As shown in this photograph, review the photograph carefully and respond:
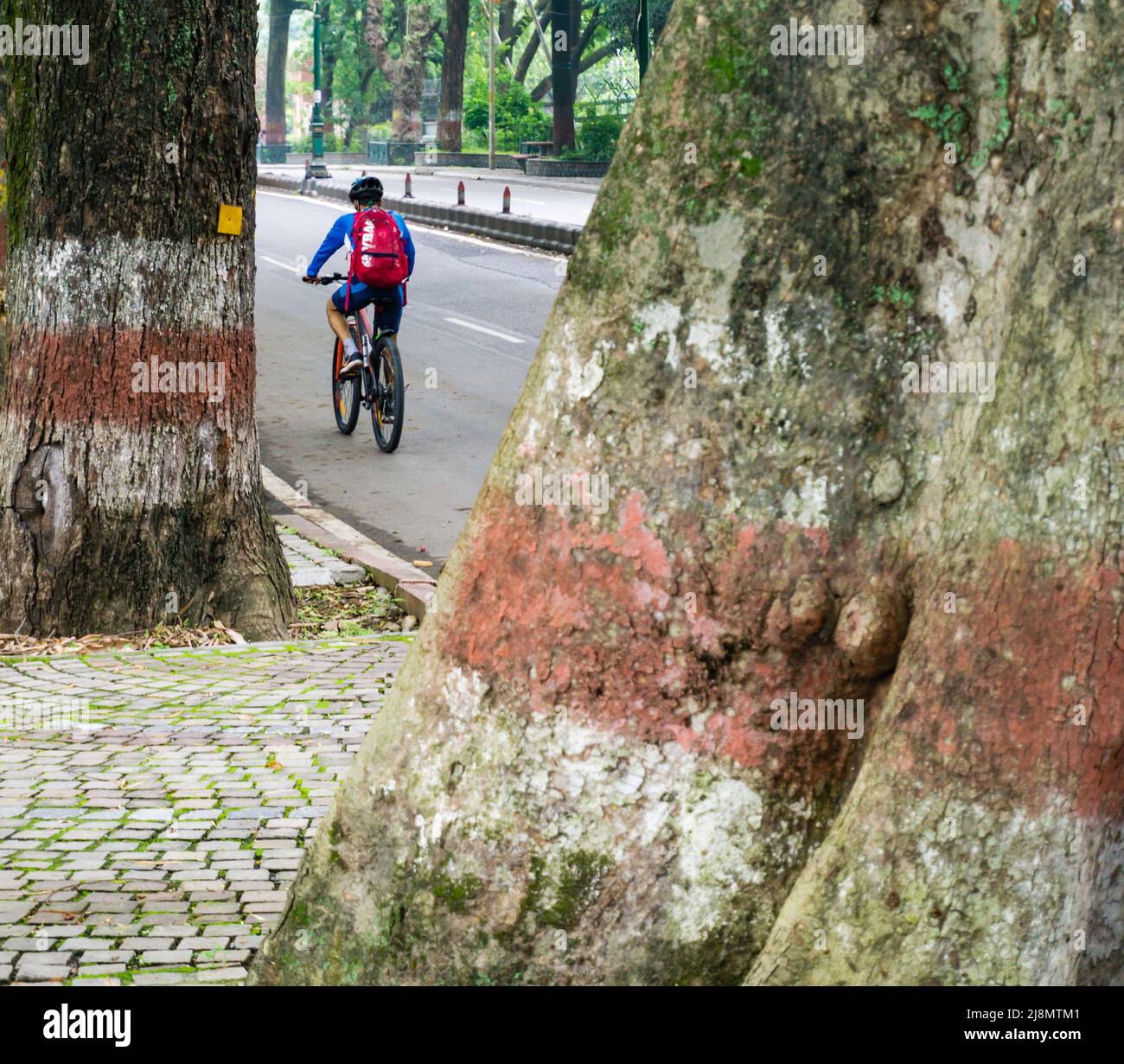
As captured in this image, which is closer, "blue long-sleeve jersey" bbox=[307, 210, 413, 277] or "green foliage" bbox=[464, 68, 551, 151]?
"blue long-sleeve jersey" bbox=[307, 210, 413, 277]

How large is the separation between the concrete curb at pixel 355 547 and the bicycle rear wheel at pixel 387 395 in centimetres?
A: 101

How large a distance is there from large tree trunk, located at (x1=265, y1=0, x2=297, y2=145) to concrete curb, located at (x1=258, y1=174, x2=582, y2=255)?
36.2m

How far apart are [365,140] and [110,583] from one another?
6610 cm

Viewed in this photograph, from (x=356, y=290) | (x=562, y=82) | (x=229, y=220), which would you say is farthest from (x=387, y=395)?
(x=562, y=82)

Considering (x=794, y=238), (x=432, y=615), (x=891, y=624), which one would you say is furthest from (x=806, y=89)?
(x=432, y=615)

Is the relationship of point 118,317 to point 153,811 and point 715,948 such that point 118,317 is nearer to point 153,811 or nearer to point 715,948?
point 153,811

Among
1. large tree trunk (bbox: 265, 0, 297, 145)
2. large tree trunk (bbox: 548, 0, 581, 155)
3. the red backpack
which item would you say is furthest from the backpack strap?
large tree trunk (bbox: 265, 0, 297, 145)

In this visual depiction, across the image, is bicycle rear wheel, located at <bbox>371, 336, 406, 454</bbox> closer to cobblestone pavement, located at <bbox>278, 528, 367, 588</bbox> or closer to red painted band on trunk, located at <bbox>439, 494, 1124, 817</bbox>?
cobblestone pavement, located at <bbox>278, 528, 367, 588</bbox>

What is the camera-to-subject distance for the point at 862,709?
3012mm

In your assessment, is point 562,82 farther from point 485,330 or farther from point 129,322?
point 129,322

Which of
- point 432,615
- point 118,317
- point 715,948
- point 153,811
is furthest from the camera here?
point 118,317

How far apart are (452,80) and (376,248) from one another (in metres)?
43.2

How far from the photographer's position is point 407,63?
59.8 m

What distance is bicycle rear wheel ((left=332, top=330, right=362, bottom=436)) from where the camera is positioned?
44.0 ft
